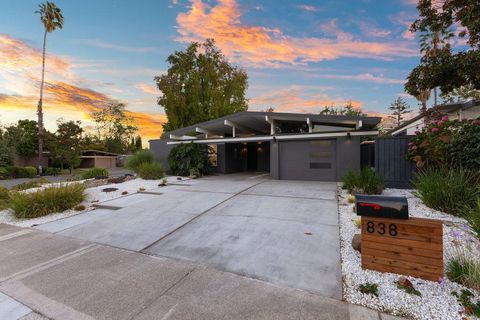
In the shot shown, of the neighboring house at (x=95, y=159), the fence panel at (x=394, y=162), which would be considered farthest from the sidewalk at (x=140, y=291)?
the neighboring house at (x=95, y=159)

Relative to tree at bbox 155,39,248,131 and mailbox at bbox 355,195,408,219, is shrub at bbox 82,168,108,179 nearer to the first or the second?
tree at bbox 155,39,248,131

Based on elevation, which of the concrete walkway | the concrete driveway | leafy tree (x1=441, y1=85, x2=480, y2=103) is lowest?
the concrete walkway

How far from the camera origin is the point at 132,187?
9.20 metres

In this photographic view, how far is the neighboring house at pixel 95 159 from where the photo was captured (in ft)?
112

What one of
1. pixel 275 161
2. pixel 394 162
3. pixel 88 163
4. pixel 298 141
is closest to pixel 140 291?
pixel 394 162

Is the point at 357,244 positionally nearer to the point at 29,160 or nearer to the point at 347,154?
the point at 347,154

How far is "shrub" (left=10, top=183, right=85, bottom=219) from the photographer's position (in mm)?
5640

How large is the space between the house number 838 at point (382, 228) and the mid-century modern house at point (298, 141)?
7220mm

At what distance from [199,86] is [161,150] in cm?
1063

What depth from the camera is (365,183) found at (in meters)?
6.61

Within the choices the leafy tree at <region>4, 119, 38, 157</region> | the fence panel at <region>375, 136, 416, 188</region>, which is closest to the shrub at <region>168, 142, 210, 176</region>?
the fence panel at <region>375, 136, 416, 188</region>

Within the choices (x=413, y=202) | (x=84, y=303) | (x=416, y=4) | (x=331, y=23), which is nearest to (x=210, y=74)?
(x=331, y=23)

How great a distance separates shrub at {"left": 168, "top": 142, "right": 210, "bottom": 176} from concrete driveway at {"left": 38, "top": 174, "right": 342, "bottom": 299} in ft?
18.6

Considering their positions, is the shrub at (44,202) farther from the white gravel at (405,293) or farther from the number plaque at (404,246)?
the number plaque at (404,246)
